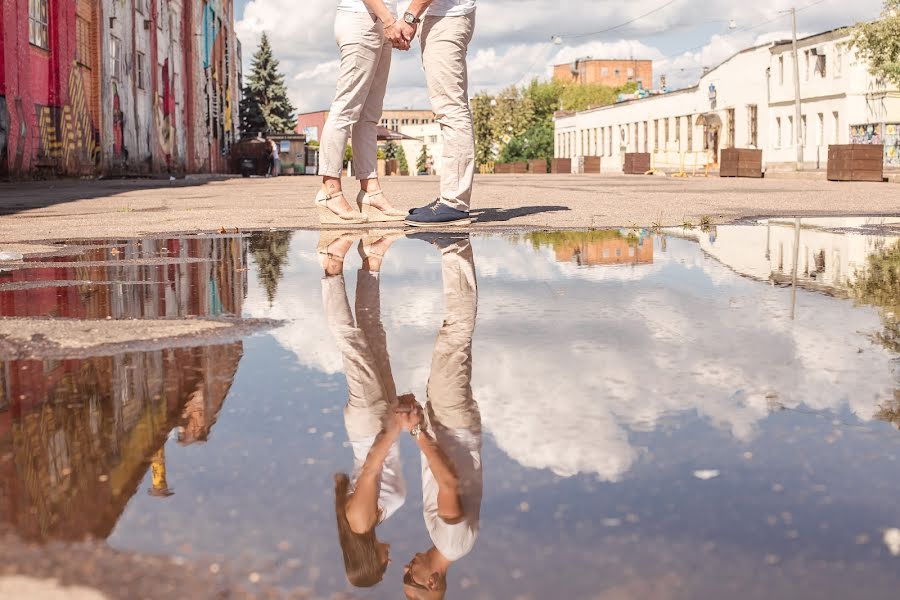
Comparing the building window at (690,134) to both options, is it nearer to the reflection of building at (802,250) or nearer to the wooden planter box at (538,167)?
the wooden planter box at (538,167)

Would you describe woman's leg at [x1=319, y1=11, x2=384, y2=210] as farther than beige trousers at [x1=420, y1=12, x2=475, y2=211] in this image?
Yes

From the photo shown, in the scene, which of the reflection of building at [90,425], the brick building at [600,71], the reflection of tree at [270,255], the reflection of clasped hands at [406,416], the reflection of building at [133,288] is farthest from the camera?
the brick building at [600,71]

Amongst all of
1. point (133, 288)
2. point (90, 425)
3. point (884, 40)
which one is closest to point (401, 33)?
point (133, 288)

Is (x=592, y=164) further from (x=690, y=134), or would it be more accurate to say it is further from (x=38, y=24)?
(x=38, y=24)

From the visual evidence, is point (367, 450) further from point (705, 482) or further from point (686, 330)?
point (686, 330)

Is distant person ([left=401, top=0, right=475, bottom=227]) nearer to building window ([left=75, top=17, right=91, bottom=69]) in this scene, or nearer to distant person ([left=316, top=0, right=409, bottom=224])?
distant person ([left=316, top=0, right=409, bottom=224])

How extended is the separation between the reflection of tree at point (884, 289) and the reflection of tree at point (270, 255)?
5.79 ft

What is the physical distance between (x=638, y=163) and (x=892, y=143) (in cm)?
2103

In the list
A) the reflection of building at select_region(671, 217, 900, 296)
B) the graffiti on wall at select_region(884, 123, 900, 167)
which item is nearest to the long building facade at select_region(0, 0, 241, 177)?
the reflection of building at select_region(671, 217, 900, 296)

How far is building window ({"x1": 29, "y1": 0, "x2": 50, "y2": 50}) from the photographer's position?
19.3 m

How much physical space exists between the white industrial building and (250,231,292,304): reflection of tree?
35.2m

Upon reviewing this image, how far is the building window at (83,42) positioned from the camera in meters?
22.2

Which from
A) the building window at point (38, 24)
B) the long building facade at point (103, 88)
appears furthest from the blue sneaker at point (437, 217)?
the building window at point (38, 24)

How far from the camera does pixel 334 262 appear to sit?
15.3 ft
